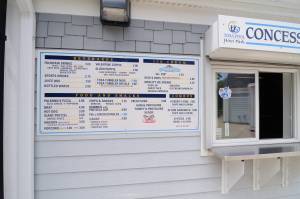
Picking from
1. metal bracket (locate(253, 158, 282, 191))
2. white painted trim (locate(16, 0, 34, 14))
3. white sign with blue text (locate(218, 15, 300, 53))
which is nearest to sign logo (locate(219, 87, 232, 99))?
white sign with blue text (locate(218, 15, 300, 53))

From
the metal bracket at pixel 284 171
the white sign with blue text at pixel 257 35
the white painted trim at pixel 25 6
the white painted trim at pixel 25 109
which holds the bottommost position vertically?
the metal bracket at pixel 284 171

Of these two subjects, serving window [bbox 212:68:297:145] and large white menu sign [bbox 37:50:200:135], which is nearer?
large white menu sign [bbox 37:50:200:135]

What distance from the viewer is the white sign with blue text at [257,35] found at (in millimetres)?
2266

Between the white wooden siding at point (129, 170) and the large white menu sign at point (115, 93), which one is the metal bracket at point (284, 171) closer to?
the white wooden siding at point (129, 170)

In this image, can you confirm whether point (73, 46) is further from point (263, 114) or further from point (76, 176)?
point (263, 114)

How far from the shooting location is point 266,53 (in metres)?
2.39

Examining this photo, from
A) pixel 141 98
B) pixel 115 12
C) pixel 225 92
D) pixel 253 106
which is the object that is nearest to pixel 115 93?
pixel 141 98

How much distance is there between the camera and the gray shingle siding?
2.24 m

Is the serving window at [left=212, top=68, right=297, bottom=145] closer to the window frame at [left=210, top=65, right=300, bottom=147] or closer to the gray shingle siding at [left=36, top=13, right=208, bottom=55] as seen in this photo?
the window frame at [left=210, top=65, right=300, bottom=147]

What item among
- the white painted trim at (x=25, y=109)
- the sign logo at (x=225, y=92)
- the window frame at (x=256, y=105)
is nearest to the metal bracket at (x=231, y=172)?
the window frame at (x=256, y=105)

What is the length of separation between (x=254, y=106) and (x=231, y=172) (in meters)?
0.82

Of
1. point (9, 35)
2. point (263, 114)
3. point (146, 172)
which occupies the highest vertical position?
point (9, 35)

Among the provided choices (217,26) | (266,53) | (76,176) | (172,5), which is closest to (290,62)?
(266,53)

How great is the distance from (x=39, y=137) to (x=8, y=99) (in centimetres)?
43
